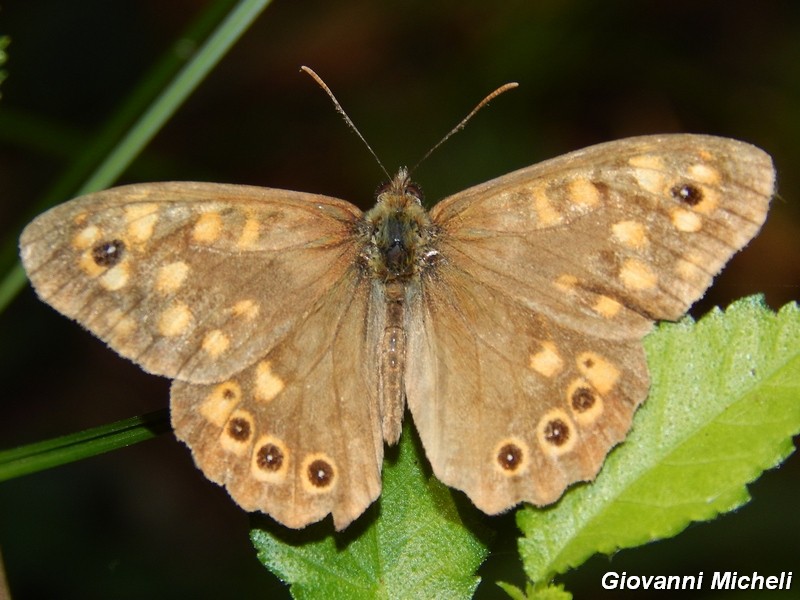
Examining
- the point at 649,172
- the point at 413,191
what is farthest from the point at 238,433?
the point at 649,172

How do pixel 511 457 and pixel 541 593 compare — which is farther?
pixel 511 457

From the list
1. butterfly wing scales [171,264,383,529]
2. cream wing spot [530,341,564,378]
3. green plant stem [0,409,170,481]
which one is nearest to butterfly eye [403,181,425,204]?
butterfly wing scales [171,264,383,529]

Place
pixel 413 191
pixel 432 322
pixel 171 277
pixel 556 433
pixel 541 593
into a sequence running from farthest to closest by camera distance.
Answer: pixel 413 191
pixel 432 322
pixel 171 277
pixel 556 433
pixel 541 593

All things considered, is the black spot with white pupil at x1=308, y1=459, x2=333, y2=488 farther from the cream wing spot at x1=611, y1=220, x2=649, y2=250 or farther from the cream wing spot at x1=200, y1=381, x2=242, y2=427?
the cream wing spot at x1=611, y1=220, x2=649, y2=250

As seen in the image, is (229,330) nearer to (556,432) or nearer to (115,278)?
(115,278)

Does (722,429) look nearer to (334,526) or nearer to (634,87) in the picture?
(334,526)

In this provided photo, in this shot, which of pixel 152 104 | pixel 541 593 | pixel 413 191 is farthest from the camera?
pixel 152 104

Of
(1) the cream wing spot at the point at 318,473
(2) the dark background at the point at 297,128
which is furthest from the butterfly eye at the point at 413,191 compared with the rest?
(2) the dark background at the point at 297,128
